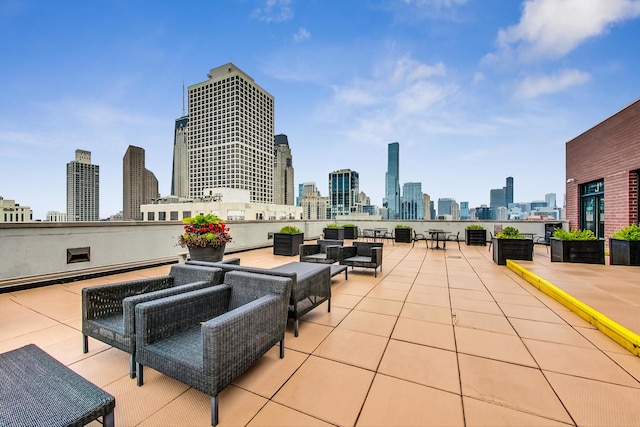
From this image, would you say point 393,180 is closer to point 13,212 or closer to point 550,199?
point 550,199

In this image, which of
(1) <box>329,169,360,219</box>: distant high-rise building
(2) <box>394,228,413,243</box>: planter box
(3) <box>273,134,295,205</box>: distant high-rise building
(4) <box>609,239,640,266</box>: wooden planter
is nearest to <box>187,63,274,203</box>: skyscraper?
(3) <box>273,134,295,205</box>: distant high-rise building

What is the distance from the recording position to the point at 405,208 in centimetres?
13775

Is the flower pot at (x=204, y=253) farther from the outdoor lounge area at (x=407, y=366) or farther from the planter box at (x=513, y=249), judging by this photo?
the planter box at (x=513, y=249)

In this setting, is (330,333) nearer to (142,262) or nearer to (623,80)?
(142,262)

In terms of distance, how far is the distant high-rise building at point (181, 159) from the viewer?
326 ft

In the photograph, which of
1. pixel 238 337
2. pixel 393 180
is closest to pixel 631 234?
pixel 238 337

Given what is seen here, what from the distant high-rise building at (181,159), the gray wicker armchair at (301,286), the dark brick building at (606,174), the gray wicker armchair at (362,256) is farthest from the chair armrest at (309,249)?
the distant high-rise building at (181,159)

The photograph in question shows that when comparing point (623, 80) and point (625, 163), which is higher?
point (623, 80)

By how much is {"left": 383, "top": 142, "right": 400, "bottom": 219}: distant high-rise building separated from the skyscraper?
80.4m

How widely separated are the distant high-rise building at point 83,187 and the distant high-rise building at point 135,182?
50.4m

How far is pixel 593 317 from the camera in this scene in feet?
8.90

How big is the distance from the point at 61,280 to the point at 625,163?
13554 mm

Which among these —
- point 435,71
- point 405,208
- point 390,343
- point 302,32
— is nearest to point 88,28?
point 302,32

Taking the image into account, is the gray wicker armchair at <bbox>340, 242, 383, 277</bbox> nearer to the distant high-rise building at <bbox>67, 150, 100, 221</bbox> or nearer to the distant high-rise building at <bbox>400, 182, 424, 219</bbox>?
the distant high-rise building at <bbox>67, 150, 100, 221</bbox>
